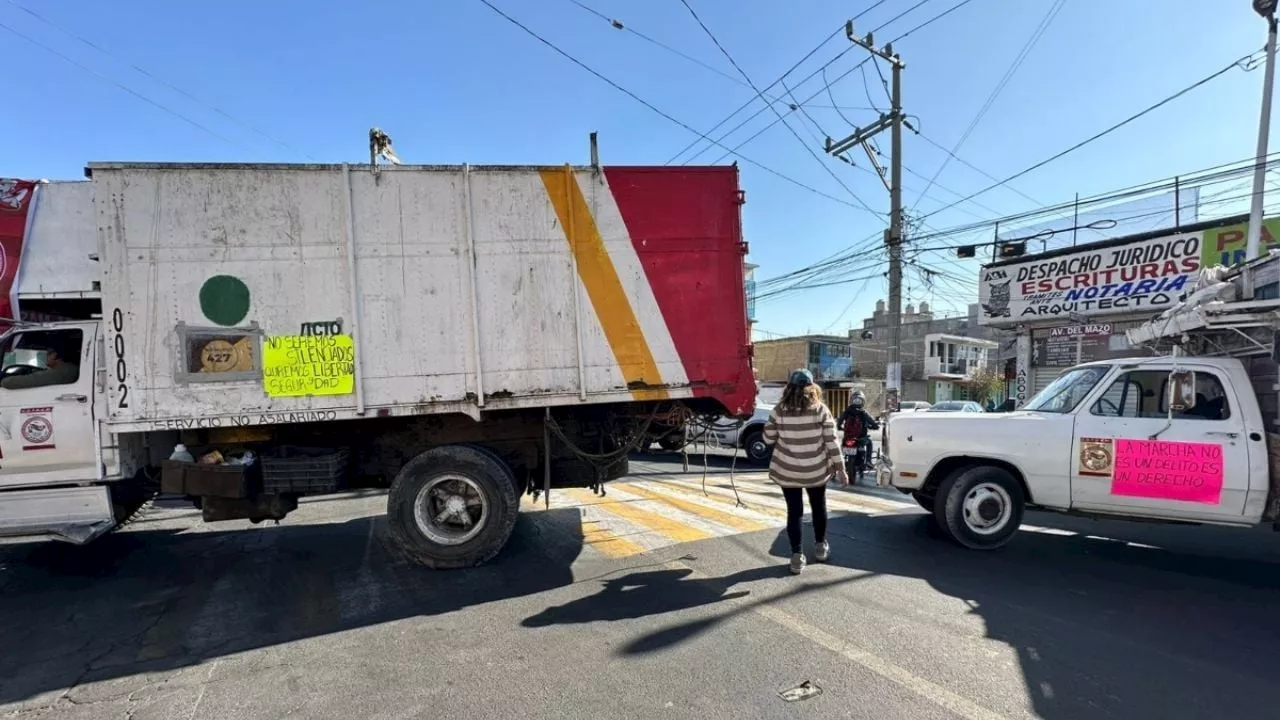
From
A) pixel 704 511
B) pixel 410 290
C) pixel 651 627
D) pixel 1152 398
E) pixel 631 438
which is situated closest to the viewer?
pixel 651 627

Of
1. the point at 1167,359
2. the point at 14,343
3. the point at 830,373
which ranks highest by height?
the point at 14,343

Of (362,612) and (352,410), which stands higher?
(352,410)

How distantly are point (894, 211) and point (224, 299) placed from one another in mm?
15594

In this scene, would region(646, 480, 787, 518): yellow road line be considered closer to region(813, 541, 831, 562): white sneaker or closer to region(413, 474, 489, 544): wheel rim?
region(813, 541, 831, 562): white sneaker

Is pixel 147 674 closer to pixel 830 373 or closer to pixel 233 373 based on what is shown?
pixel 233 373

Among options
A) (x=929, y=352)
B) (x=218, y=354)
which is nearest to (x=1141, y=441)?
(x=218, y=354)

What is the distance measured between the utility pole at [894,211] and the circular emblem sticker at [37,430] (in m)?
14.9

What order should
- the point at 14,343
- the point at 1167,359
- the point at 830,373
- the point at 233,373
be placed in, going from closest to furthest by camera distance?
the point at 233,373 < the point at 14,343 < the point at 1167,359 < the point at 830,373

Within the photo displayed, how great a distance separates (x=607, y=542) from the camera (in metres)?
5.86

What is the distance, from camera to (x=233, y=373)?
4773 mm

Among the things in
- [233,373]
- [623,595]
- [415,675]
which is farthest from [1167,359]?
[233,373]

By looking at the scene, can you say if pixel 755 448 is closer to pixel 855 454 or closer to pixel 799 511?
pixel 855 454

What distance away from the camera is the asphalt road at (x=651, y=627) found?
3061 millimetres

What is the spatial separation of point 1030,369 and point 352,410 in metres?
17.1
